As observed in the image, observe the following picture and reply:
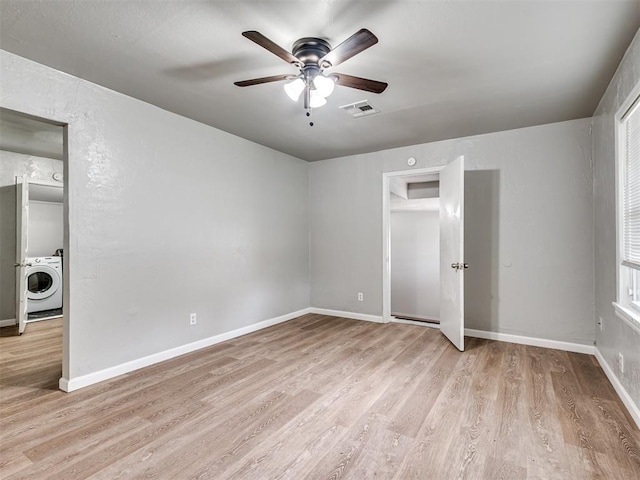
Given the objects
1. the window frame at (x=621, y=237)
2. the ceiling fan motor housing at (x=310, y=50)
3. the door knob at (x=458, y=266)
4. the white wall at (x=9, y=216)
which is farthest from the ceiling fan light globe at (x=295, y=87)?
the white wall at (x=9, y=216)

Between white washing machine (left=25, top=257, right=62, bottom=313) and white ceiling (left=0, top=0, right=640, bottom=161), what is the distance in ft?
13.6

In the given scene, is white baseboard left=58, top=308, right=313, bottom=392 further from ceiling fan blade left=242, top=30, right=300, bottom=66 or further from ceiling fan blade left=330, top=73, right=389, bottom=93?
ceiling fan blade left=330, top=73, right=389, bottom=93

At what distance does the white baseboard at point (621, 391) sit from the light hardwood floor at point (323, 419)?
2.0 inches

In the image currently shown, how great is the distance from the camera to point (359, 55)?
223 cm

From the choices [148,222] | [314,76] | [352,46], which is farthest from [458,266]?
[148,222]

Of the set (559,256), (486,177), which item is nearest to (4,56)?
(486,177)

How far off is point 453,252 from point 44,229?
735cm

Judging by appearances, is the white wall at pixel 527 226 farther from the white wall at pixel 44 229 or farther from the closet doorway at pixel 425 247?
the white wall at pixel 44 229

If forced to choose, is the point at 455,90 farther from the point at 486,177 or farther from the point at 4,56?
the point at 4,56

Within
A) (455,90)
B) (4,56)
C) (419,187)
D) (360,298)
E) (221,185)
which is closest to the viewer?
(4,56)

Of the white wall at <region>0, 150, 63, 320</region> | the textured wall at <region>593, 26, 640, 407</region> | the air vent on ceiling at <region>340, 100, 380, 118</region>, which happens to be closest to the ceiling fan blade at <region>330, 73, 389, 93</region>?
the air vent on ceiling at <region>340, 100, 380, 118</region>

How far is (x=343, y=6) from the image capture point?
1.76m

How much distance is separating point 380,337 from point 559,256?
7.06 ft

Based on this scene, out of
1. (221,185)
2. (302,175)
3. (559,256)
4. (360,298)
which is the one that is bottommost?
(360,298)
